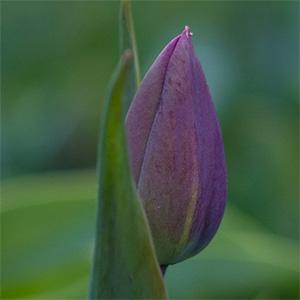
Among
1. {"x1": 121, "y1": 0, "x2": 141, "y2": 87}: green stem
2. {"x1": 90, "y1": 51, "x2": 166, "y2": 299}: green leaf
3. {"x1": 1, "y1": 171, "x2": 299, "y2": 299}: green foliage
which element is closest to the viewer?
{"x1": 90, "y1": 51, "x2": 166, "y2": 299}: green leaf

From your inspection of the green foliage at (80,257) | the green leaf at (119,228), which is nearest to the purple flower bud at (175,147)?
the green leaf at (119,228)

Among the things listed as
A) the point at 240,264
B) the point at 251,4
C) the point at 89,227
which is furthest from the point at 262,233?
the point at 251,4

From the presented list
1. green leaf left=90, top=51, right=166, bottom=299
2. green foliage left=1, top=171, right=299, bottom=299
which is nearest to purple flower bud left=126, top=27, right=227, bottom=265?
green leaf left=90, top=51, right=166, bottom=299

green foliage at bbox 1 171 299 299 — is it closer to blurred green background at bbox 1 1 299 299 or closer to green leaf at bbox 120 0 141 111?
blurred green background at bbox 1 1 299 299

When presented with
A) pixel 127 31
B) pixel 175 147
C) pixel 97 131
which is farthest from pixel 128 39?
pixel 97 131

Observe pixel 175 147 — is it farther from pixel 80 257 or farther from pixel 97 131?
pixel 97 131

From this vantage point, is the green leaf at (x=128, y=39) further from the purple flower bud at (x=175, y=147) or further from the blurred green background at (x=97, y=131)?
the blurred green background at (x=97, y=131)
